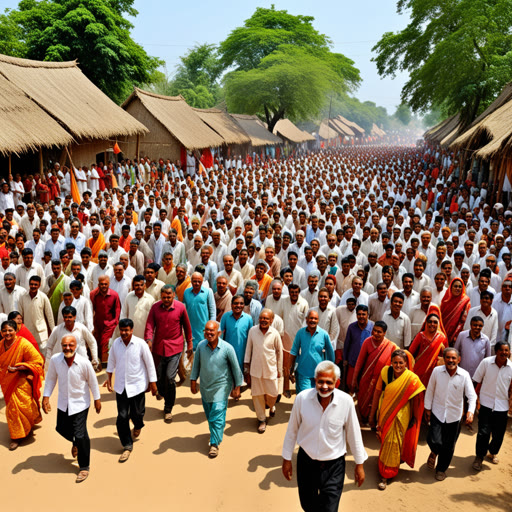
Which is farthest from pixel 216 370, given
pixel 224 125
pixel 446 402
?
pixel 224 125

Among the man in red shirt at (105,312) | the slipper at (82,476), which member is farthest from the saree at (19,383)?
the man in red shirt at (105,312)

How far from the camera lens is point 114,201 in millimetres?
13039

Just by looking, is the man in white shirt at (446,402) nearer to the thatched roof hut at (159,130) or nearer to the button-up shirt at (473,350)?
the button-up shirt at (473,350)

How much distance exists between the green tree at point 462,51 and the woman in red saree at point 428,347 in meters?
18.3

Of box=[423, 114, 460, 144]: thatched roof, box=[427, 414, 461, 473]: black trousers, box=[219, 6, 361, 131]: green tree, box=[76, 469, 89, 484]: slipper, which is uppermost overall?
box=[219, 6, 361, 131]: green tree

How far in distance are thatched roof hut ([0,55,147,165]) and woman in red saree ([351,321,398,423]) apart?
10223 millimetres

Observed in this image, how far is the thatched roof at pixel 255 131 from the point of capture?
Result: 1353 inches

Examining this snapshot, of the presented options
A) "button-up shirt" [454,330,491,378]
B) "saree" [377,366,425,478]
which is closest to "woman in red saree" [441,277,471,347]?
"button-up shirt" [454,330,491,378]

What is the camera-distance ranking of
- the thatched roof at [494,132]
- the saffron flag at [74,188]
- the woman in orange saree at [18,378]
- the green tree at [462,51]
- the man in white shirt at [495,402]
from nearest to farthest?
the man in white shirt at [495,402] → the woman in orange saree at [18,378] → the thatched roof at [494,132] → the saffron flag at [74,188] → the green tree at [462,51]

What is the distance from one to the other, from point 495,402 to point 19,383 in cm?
438

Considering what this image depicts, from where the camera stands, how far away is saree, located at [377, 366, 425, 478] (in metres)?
4.39

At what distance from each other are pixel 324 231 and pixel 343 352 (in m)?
4.84

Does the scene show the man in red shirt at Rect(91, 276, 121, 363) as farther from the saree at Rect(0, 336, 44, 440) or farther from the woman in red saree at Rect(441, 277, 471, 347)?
the woman in red saree at Rect(441, 277, 471, 347)

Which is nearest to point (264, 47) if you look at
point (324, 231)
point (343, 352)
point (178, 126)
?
point (178, 126)
